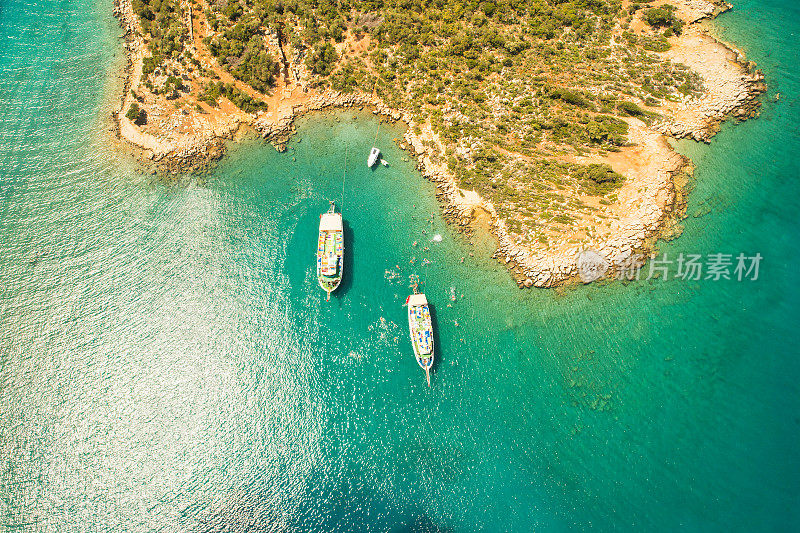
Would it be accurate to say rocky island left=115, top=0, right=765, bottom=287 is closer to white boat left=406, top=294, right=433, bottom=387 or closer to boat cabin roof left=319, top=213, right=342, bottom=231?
white boat left=406, top=294, right=433, bottom=387

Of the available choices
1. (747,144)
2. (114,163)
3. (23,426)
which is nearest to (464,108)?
(747,144)

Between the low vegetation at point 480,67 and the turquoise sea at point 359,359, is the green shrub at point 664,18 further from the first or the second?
the turquoise sea at point 359,359

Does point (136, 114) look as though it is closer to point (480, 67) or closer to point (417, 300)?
point (417, 300)

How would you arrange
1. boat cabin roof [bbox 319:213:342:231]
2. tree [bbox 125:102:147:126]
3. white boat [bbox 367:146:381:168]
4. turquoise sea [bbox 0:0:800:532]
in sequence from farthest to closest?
tree [bbox 125:102:147:126]
white boat [bbox 367:146:381:168]
boat cabin roof [bbox 319:213:342:231]
turquoise sea [bbox 0:0:800:532]

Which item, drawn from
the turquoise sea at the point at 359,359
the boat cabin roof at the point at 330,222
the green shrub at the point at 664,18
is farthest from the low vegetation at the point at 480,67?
the boat cabin roof at the point at 330,222

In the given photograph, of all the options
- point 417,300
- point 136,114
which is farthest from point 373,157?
point 136,114

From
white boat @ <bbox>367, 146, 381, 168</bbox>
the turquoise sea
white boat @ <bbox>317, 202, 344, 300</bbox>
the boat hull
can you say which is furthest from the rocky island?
white boat @ <bbox>317, 202, 344, 300</bbox>
